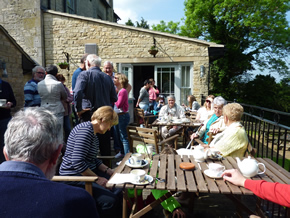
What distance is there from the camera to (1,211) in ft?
2.57

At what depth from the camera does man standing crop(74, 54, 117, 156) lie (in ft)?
11.1

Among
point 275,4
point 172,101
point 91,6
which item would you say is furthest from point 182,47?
point 275,4

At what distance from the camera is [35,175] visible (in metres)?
0.89

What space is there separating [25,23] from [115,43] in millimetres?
3872

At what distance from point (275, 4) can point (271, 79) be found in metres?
5.19

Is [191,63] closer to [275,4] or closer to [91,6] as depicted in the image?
[91,6]

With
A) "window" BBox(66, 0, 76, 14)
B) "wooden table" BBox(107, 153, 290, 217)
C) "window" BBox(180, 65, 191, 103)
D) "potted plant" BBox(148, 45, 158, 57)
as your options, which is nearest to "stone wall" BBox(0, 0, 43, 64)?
"window" BBox(66, 0, 76, 14)

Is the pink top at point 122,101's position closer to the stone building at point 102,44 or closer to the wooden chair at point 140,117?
the wooden chair at point 140,117

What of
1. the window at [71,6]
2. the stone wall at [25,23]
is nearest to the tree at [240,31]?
the window at [71,6]

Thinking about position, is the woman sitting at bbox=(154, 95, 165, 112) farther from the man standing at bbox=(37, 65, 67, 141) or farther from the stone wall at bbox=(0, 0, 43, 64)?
the stone wall at bbox=(0, 0, 43, 64)

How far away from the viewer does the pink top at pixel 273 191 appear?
147cm

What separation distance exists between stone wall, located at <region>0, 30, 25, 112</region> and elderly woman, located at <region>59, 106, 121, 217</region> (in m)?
4.26

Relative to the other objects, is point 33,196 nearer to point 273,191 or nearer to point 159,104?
point 273,191

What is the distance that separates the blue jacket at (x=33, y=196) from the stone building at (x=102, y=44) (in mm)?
8234
